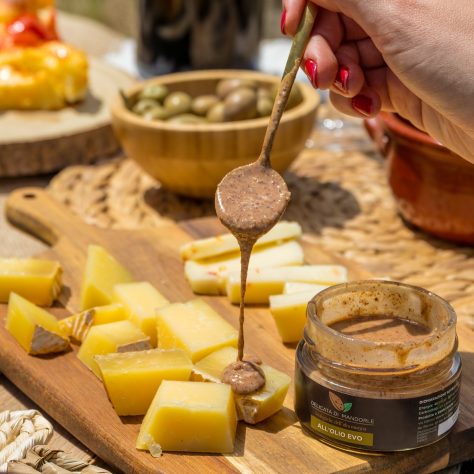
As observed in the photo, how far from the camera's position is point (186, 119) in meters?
2.28

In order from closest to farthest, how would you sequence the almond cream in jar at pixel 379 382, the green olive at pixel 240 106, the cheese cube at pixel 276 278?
1. the almond cream in jar at pixel 379 382
2. the cheese cube at pixel 276 278
3. the green olive at pixel 240 106

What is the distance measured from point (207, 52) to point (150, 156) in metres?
1.07

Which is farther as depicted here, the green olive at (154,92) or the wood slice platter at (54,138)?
the wood slice platter at (54,138)

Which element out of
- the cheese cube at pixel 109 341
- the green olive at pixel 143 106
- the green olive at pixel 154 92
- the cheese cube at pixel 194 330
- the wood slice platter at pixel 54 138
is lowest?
the wood slice platter at pixel 54 138

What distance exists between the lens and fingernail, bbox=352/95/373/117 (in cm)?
161

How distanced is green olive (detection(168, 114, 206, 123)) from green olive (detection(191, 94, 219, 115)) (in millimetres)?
16

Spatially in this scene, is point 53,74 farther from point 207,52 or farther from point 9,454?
point 9,454

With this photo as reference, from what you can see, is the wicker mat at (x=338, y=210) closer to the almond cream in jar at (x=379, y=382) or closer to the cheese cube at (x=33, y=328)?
the almond cream in jar at (x=379, y=382)

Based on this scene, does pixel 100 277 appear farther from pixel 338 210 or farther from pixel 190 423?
pixel 338 210

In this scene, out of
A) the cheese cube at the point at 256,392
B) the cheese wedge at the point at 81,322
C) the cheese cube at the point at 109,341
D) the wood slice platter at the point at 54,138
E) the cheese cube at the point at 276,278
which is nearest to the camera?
the cheese cube at the point at 256,392

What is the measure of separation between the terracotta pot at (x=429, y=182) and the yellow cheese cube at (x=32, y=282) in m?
0.77

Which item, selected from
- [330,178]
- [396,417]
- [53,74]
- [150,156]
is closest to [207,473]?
[396,417]

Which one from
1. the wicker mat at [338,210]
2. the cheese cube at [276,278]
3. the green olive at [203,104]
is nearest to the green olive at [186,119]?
the green olive at [203,104]

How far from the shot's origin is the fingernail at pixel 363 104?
1613 millimetres
